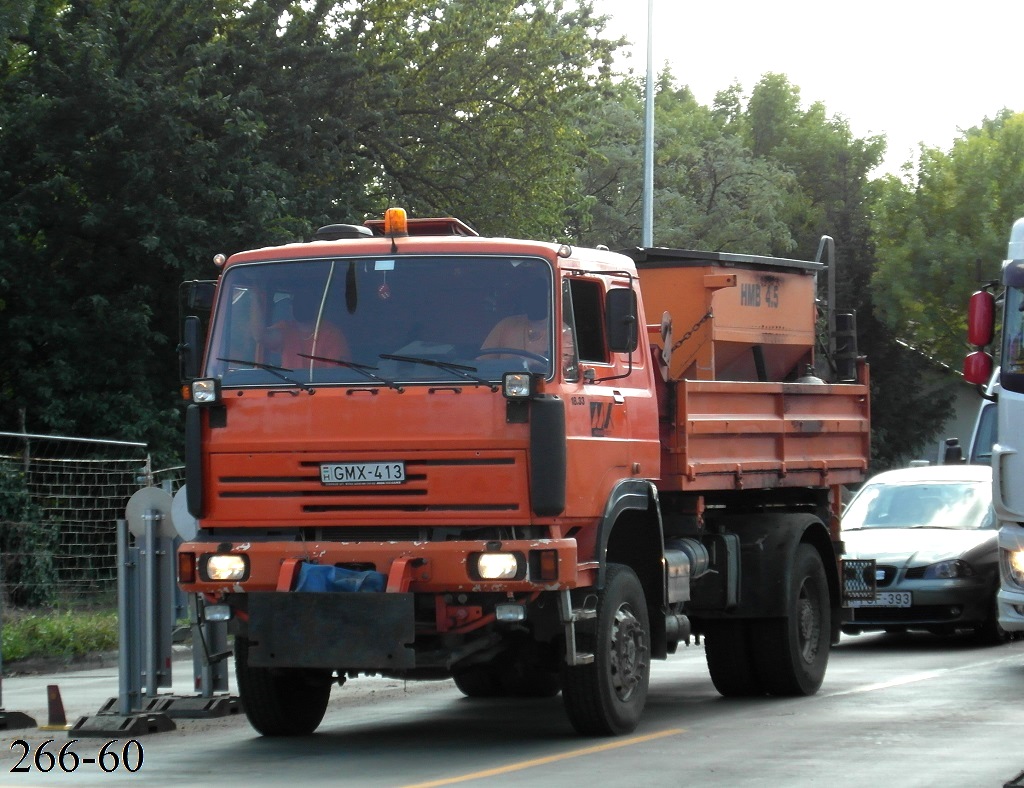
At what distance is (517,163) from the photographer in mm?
31750

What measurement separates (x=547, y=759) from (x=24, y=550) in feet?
32.0

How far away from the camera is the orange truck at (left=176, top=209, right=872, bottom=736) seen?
930 centimetres

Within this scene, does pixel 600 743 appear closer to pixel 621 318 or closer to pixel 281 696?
pixel 281 696

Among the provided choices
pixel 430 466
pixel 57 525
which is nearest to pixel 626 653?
pixel 430 466

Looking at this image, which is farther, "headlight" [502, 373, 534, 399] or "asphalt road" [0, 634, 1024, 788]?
"headlight" [502, 373, 534, 399]

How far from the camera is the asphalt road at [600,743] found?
8.81m

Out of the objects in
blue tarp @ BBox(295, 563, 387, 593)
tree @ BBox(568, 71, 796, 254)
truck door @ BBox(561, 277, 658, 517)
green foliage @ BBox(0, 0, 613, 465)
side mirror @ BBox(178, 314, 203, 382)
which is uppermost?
tree @ BBox(568, 71, 796, 254)

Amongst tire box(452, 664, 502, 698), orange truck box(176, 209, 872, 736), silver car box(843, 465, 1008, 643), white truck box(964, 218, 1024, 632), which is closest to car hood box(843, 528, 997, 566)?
silver car box(843, 465, 1008, 643)

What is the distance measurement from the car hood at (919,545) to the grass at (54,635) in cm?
720

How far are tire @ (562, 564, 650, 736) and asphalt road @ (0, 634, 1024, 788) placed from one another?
0.15 m

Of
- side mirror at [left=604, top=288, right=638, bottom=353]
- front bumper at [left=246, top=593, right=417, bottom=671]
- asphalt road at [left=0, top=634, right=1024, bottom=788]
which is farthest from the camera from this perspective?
side mirror at [left=604, top=288, right=638, bottom=353]

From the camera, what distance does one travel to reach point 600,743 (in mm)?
10039

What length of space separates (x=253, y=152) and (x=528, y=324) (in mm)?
17444

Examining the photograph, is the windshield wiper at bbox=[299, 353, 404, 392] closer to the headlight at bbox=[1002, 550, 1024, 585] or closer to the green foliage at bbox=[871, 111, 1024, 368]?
the headlight at bbox=[1002, 550, 1024, 585]
